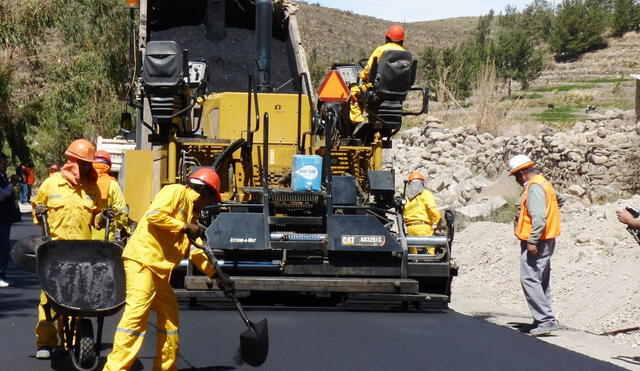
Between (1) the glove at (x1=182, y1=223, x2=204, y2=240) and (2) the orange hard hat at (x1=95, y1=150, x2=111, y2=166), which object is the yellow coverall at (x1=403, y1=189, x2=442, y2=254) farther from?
(1) the glove at (x1=182, y1=223, x2=204, y2=240)

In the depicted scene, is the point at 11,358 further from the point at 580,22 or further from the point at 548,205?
the point at 580,22

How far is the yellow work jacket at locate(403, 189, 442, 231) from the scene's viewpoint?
13.7 meters

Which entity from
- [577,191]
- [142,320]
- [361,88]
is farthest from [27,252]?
[577,191]

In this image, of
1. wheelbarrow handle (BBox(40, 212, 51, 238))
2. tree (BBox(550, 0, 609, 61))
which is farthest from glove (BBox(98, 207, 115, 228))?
tree (BBox(550, 0, 609, 61))

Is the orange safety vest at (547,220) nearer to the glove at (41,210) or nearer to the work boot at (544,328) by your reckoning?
the work boot at (544,328)

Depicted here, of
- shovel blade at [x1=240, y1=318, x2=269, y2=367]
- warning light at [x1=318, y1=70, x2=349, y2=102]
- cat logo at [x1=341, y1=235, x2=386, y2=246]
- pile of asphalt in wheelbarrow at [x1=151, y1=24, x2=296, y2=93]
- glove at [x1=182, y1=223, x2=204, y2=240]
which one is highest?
pile of asphalt in wheelbarrow at [x1=151, y1=24, x2=296, y2=93]

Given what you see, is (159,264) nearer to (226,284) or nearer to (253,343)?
(226,284)

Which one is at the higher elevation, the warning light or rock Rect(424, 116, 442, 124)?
the warning light

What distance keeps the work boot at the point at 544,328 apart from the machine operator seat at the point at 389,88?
9.97 feet

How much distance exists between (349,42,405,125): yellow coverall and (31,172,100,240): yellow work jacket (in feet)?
14.8

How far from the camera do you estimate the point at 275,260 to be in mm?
11172

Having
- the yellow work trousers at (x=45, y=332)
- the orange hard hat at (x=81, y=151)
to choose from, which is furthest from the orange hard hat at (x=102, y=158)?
the yellow work trousers at (x=45, y=332)

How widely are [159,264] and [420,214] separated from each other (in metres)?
6.65

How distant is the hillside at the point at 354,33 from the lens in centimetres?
8088
